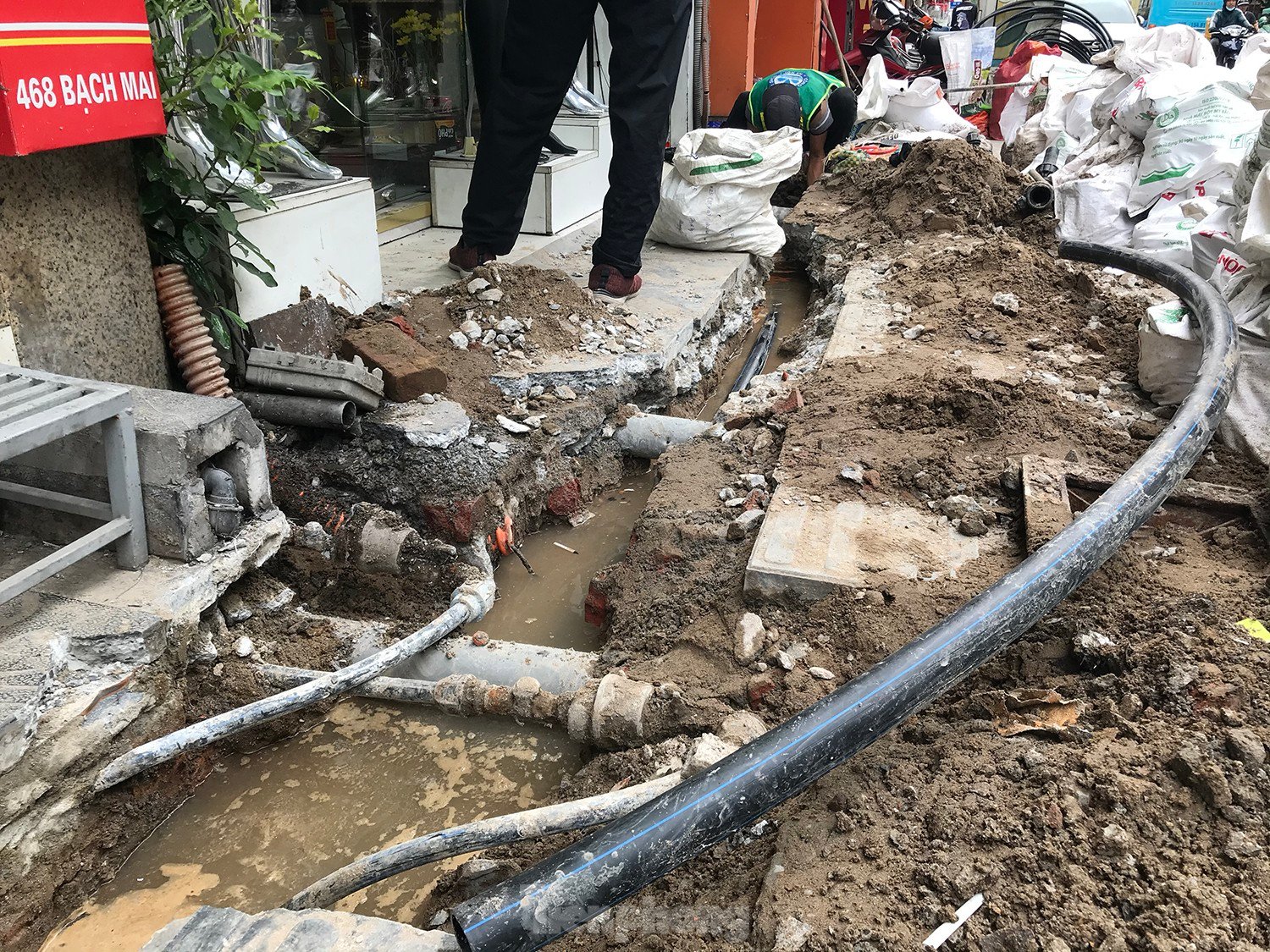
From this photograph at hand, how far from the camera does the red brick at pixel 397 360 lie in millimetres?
2691

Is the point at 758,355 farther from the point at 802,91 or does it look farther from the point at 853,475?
the point at 802,91

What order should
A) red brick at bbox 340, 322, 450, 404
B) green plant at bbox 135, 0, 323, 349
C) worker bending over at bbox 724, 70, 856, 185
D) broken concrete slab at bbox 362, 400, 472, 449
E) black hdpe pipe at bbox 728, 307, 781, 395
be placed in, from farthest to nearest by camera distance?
worker bending over at bbox 724, 70, 856, 185, black hdpe pipe at bbox 728, 307, 781, 395, red brick at bbox 340, 322, 450, 404, broken concrete slab at bbox 362, 400, 472, 449, green plant at bbox 135, 0, 323, 349

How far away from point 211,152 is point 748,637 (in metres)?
2.09

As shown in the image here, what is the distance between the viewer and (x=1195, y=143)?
4.04 m

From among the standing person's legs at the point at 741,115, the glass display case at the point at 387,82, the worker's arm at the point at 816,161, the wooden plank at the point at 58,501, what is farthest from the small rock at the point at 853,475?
the worker's arm at the point at 816,161

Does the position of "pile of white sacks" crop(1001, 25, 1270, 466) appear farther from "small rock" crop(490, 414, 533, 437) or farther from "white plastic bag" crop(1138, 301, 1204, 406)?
"small rock" crop(490, 414, 533, 437)

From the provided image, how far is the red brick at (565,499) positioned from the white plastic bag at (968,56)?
26.6 ft

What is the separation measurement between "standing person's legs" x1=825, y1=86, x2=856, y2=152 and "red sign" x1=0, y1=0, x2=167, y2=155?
5.27 metres

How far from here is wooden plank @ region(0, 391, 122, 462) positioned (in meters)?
1.48

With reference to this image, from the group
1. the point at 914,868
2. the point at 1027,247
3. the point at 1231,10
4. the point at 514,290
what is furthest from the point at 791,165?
the point at 1231,10

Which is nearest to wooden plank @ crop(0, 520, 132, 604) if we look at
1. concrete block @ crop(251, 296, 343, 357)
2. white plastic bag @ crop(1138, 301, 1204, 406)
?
concrete block @ crop(251, 296, 343, 357)

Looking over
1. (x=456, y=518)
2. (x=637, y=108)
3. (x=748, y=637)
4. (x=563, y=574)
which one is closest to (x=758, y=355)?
(x=637, y=108)

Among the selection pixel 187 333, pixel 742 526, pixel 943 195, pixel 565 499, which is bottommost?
pixel 565 499

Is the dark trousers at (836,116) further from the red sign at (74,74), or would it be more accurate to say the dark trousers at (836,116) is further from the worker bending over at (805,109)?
the red sign at (74,74)
